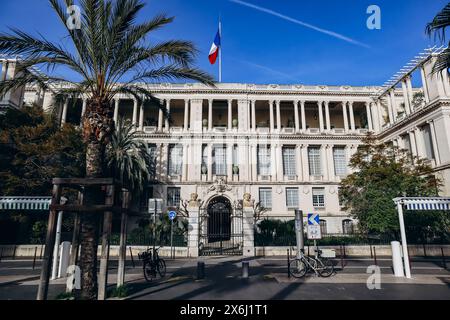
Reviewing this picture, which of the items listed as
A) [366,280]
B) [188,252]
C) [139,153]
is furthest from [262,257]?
[139,153]

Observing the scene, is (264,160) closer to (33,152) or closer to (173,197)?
(173,197)

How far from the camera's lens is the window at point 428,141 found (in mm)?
27422

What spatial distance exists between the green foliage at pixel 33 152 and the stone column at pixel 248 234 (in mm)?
14584

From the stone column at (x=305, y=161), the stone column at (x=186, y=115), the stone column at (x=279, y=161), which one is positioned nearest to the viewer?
the stone column at (x=279, y=161)

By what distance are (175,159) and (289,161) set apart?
14474 mm

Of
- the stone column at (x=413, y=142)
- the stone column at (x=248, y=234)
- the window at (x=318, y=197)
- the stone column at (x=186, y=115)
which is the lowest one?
the stone column at (x=248, y=234)

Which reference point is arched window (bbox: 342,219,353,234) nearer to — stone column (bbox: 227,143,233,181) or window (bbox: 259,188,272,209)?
window (bbox: 259,188,272,209)

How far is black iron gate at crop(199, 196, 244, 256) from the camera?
810 inches

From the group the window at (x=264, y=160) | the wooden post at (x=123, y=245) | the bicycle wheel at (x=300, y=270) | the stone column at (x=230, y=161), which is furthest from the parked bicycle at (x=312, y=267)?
the window at (x=264, y=160)

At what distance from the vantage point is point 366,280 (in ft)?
35.7

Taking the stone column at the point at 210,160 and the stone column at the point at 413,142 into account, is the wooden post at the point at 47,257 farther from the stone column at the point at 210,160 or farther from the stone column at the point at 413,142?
the stone column at the point at 413,142

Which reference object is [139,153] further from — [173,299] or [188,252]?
[173,299]

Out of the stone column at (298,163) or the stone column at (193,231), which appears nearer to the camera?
the stone column at (193,231)

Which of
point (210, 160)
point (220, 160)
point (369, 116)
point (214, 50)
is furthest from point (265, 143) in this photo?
point (369, 116)
